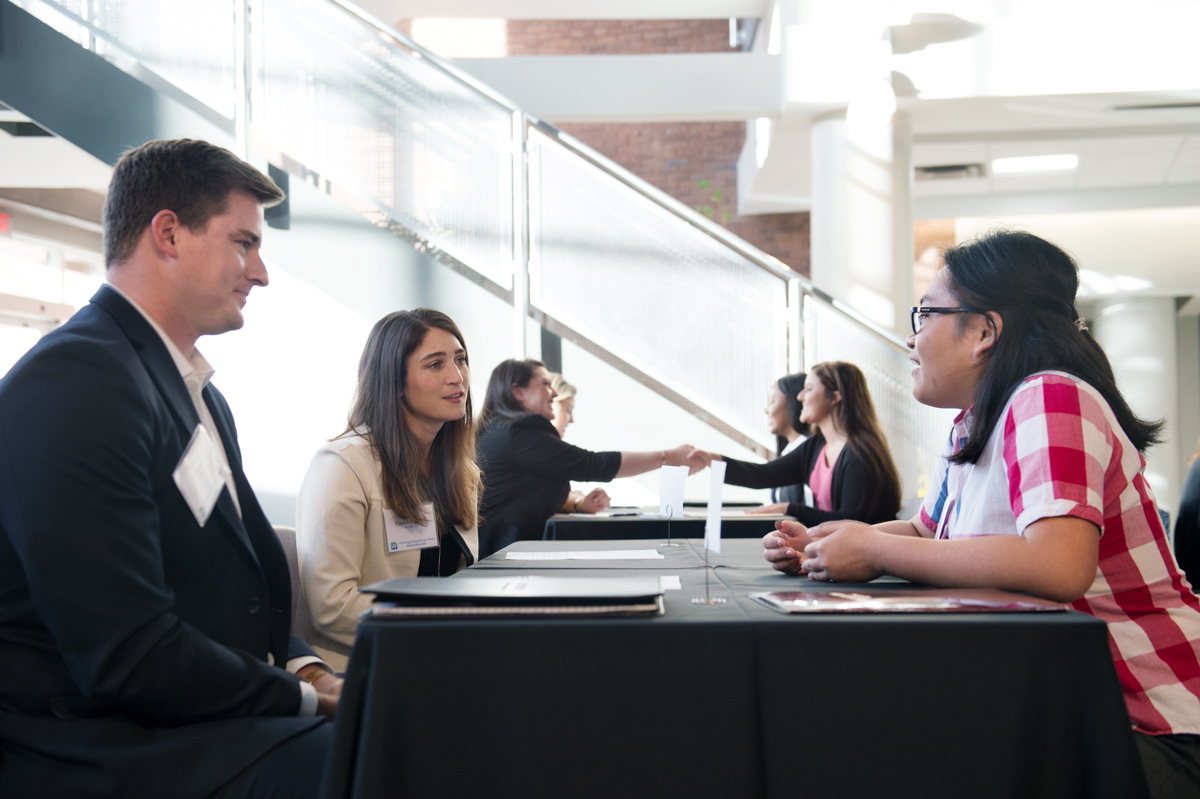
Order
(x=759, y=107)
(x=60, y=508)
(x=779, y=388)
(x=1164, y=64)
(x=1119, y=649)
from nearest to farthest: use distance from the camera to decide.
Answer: (x=60, y=508) < (x=1119, y=649) < (x=779, y=388) < (x=1164, y=64) < (x=759, y=107)

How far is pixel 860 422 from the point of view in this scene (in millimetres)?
3373

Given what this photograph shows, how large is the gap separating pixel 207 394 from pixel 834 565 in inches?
42.2

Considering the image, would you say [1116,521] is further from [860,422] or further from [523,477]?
[523,477]

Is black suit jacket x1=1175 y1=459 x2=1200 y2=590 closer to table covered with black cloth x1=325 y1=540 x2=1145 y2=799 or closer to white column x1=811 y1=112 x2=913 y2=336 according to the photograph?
table covered with black cloth x1=325 y1=540 x2=1145 y2=799

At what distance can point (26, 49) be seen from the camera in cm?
362

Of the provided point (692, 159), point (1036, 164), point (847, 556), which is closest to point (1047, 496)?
point (847, 556)

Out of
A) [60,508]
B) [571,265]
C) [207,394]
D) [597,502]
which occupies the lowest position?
[597,502]

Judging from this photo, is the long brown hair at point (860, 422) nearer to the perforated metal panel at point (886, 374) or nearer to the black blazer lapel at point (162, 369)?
the perforated metal panel at point (886, 374)

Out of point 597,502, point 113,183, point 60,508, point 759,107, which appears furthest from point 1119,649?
point 759,107

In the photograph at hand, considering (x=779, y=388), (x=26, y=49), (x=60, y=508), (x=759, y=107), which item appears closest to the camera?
(x=60, y=508)

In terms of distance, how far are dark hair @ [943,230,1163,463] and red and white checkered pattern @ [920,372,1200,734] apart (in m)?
0.05

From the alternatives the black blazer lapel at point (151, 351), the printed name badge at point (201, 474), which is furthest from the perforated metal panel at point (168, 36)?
the printed name badge at point (201, 474)

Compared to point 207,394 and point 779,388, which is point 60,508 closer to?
point 207,394

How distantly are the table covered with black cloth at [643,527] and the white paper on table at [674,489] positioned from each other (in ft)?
2.77
